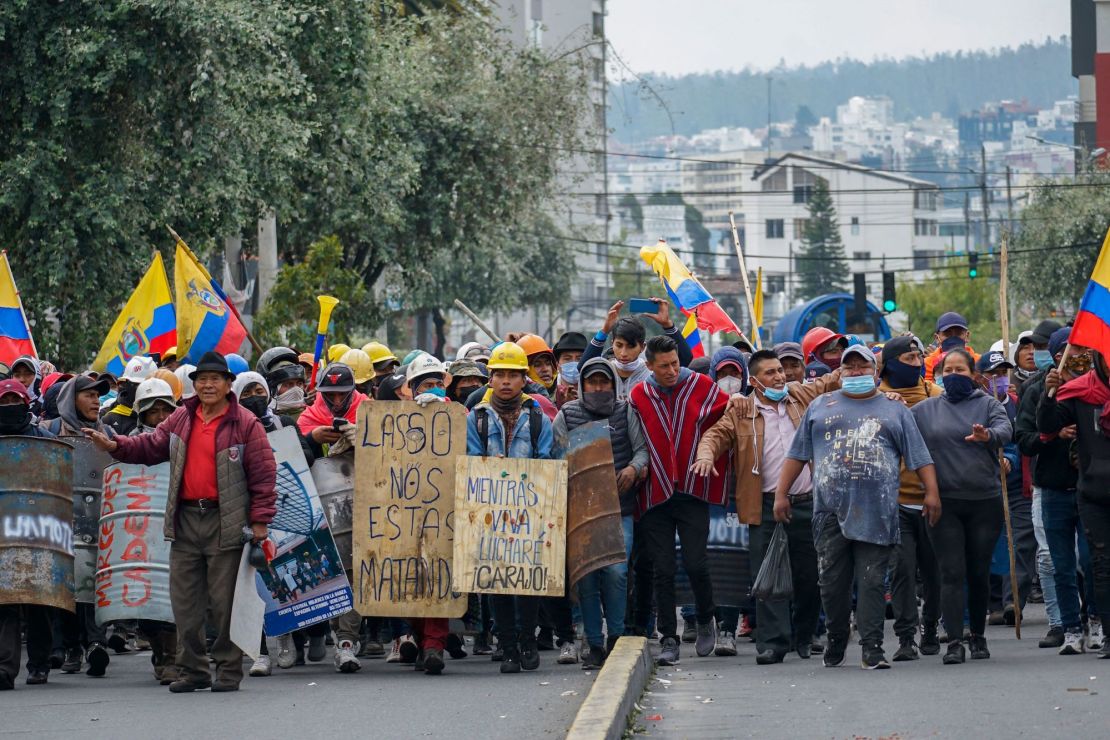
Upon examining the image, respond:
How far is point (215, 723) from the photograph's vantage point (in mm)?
9578

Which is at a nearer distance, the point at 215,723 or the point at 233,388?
the point at 215,723

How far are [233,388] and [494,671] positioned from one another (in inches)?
86.9

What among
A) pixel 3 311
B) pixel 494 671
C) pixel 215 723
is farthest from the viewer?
pixel 3 311

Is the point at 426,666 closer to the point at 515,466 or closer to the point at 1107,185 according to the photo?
the point at 515,466

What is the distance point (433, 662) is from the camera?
11.6 meters

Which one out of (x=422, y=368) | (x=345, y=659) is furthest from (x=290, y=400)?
(x=345, y=659)

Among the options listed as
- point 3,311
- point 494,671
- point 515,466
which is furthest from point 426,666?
point 3,311

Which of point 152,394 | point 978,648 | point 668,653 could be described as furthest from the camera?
point 152,394

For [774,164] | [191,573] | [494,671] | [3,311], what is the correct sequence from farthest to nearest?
[774,164]
[3,311]
[494,671]
[191,573]

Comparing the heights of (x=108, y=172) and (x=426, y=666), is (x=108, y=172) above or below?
above

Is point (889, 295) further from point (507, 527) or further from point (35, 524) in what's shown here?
point (35, 524)

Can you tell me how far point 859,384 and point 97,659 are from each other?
4.58 meters

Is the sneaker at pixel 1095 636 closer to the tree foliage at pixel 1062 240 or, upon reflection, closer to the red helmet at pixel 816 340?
the red helmet at pixel 816 340

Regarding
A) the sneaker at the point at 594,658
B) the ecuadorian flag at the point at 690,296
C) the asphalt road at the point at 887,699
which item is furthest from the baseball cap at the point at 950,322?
the sneaker at the point at 594,658
